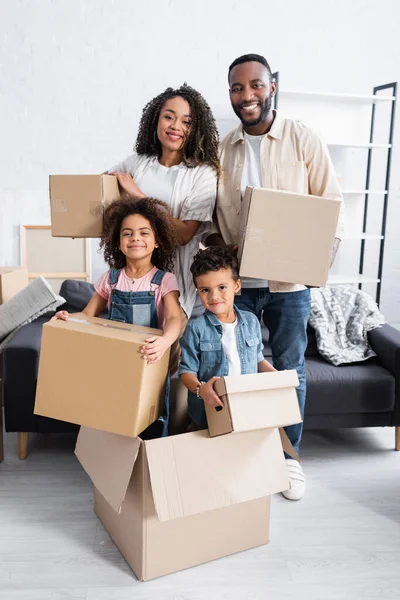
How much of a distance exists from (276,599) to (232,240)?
1039 millimetres

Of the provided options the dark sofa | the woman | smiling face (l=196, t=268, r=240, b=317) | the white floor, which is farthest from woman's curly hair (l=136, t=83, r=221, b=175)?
the white floor

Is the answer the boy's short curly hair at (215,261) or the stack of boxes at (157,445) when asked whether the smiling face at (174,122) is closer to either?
the boy's short curly hair at (215,261)

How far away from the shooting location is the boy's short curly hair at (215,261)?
159 centimetres

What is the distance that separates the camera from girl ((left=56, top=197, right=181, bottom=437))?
162cm

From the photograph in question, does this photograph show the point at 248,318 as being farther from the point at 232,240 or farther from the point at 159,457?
the point at 159,457

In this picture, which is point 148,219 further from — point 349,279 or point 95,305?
point 349,279

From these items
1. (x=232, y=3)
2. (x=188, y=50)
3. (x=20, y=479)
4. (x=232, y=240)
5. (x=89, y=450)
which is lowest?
(x=20, y=479)

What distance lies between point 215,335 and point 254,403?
282 millimetres

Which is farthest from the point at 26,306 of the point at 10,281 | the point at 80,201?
the point at 80,201

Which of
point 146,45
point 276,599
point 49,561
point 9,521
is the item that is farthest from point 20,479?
→ point 146,45

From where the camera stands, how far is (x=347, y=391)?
2.27 m

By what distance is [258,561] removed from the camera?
5.26ft

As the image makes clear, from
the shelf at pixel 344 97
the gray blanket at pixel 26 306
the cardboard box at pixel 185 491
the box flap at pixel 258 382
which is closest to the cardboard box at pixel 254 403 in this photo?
the box flap at pixel 258 382

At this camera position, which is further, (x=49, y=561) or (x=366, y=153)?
(x=366, y=153)
